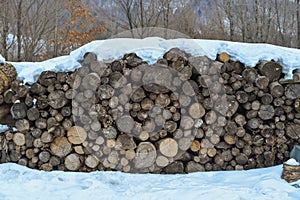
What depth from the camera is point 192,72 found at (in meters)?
3.54

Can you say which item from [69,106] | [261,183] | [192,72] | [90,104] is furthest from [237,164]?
[69,106]

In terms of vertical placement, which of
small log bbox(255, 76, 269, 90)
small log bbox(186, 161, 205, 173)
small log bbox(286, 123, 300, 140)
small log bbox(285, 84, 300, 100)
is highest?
small log bbox(255, 76, 269, 90)

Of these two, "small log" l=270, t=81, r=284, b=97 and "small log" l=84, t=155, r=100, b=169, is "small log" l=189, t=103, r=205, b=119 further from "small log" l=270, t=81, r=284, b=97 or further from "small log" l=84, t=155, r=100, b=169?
"small log" l=84, t=155, r=100, b=169

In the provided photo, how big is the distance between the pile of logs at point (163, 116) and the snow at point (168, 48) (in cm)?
9

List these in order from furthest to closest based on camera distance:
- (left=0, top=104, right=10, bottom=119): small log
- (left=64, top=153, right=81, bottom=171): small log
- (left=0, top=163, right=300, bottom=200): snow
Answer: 1. (left=0, top=104, right=10, bottom=119): small log
2. (left=64, top=153, right=81, bottom=171): small log
3. (left=0, top=163, right=300, bottom=200): snow

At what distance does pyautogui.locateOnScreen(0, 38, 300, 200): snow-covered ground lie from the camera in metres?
2.83

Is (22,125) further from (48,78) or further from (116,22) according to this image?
(116,22)

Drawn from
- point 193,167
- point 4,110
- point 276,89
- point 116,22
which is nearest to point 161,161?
point 193,167

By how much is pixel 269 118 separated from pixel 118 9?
6.91 metres

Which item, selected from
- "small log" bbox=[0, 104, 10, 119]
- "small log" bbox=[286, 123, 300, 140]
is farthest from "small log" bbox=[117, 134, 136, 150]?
"small log" bbox=[286, 123, 300, 140]

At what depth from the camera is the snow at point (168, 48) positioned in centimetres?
356

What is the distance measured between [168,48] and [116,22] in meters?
6.14

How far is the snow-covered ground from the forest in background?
13.3ft

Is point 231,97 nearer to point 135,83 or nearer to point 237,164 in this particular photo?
point 237,164
